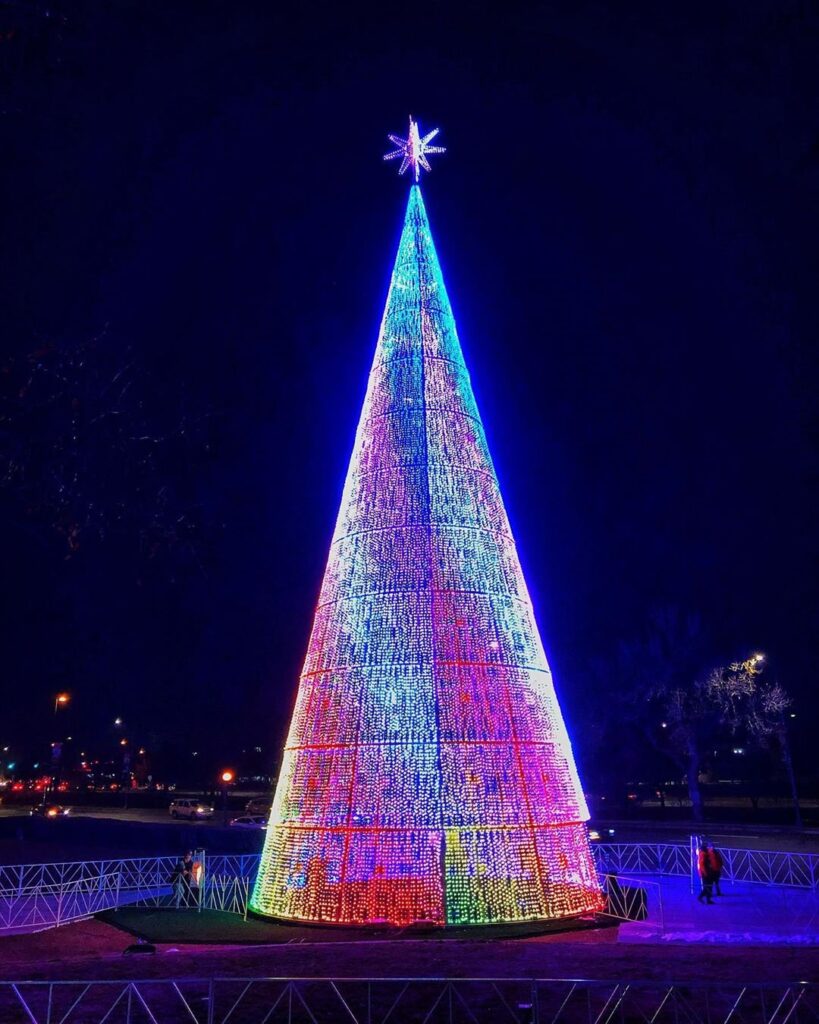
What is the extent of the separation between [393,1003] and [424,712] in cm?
509

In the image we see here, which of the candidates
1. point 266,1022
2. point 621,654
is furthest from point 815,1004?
point 621,654

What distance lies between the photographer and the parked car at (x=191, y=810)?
1428 inches

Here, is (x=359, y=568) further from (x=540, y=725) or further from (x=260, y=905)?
(x=260, y=905)

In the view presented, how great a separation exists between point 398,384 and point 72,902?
35.5 ft

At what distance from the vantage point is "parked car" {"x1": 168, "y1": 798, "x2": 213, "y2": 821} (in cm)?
3628

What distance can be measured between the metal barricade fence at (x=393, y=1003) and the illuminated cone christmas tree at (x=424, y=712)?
379 cm

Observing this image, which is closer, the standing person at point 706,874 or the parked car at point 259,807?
the standing person at point 706,874

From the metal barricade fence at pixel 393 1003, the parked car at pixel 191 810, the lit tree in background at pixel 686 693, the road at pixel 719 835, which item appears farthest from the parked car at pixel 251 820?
the metal barricade fence at pixel 393 1003

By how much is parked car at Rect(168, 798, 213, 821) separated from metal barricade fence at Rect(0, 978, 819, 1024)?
31483 mm

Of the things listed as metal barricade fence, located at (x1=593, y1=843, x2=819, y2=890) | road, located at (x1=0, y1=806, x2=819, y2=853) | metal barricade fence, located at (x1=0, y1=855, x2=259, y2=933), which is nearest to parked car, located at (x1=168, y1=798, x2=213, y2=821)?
road, located at (x1=0, y1=806, x2=819, y2=853)

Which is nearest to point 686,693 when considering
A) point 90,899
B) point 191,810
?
point 191,810

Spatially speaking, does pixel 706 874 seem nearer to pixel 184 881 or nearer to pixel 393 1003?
pixel 393 1003

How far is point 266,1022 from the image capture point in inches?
239

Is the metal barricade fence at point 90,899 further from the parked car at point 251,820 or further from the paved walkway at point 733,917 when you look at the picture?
the parked car at point 251,820
